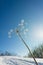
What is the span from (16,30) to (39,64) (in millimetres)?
1808

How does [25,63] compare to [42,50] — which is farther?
[42,50]

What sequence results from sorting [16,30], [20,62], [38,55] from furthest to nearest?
[38,55], [20,62], [16,30]

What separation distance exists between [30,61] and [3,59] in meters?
1.33

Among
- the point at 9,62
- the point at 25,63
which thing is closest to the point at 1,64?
the point at 9,62

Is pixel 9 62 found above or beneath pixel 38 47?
beneath

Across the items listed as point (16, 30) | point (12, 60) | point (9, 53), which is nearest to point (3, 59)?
point (12, 60)

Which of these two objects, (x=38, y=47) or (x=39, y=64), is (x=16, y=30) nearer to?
A: (x=39, y=64)

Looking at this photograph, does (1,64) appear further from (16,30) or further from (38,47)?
(38,47)

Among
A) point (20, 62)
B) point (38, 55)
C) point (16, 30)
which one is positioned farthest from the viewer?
point (38, 55)

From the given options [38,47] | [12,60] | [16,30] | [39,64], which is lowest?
[39,64]

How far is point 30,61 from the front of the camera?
845 cm

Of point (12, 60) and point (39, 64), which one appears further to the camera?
point (12, 60)

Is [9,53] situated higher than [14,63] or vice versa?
[9,53]

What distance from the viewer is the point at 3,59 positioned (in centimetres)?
876
